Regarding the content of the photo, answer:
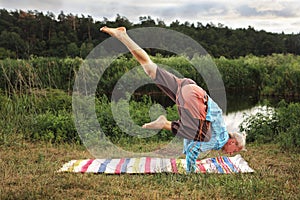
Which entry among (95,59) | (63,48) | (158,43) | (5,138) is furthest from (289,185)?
(63,48)

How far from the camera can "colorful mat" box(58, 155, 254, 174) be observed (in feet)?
14.0

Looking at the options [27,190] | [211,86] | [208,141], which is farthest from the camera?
[211,86]

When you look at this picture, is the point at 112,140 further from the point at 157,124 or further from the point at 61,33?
the point at 61,33

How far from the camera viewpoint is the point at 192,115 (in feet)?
13.0

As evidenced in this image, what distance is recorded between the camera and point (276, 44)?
18922 millimetres

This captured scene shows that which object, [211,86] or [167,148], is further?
[167,148]

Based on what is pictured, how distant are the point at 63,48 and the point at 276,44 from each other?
11.0 m

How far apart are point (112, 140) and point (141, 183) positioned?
8.04 feet

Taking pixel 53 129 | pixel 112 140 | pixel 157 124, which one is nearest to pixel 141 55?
pixel 157 124

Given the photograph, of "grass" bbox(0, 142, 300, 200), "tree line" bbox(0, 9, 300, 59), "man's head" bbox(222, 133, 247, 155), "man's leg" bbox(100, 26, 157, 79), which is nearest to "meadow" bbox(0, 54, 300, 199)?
"grass" bbox(0, 142, 300, 200)

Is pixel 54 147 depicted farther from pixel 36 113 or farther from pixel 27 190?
pixel 27 190

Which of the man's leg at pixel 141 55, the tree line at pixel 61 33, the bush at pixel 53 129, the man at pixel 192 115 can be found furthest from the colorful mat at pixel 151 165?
the tree line at pixel 61 33

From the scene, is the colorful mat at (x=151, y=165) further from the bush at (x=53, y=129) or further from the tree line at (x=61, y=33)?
the tree line at (x=61, y=33)

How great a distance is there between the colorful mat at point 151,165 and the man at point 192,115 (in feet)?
0.91
